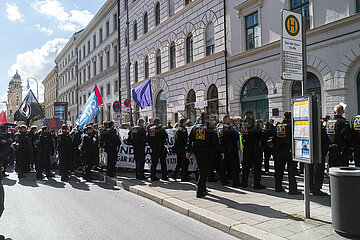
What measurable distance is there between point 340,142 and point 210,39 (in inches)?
538

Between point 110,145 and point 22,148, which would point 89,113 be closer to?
point 22,148

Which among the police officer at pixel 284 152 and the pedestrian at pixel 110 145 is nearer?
the police officer at pixel 284 152

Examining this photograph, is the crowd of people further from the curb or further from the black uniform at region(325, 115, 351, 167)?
the curb

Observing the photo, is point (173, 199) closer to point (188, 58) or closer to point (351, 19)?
point (351, 19)

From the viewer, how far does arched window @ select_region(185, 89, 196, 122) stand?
2064 cm

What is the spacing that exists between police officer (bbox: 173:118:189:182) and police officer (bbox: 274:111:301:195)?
8.93 ft

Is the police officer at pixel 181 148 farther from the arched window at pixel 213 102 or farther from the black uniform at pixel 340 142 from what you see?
the arched window at pixel 213 102

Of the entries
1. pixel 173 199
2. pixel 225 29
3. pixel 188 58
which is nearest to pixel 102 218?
pixel 173 199

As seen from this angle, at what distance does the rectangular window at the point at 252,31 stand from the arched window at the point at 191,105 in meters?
5.61

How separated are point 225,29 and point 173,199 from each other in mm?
12985

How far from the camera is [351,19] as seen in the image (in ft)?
37.5

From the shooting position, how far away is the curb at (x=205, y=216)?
14.8 feet

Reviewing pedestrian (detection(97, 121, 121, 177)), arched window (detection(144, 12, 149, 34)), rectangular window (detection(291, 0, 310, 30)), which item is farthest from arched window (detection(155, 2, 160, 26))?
pedestrian (detection(97, 121, 121, 177))

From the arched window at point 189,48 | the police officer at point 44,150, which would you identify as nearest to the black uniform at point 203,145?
the police officer at point 44,150
